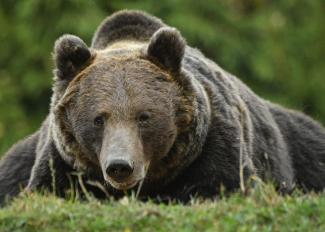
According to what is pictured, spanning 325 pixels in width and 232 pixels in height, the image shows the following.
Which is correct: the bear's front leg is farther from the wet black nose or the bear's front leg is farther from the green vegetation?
the green vegetation

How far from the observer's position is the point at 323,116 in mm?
25688

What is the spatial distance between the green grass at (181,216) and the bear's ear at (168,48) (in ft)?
6.53

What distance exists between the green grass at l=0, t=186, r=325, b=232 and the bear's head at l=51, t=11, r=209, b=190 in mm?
1194

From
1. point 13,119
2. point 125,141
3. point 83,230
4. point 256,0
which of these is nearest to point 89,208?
point 83,230

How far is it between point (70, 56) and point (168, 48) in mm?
748

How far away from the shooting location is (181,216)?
7.87 meters

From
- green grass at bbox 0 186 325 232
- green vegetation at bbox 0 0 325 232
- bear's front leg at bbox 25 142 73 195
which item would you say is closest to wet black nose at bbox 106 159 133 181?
green grass at bbox 0 186 325 232

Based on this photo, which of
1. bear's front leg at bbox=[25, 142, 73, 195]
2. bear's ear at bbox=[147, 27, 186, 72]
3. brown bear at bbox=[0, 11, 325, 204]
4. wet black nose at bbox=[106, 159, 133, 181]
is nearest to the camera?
wet black nose at bbox=[106, 159, 133, 181]

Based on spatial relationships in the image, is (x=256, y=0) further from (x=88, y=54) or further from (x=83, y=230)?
(x=83, y=230)

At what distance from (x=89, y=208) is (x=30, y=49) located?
1863cm

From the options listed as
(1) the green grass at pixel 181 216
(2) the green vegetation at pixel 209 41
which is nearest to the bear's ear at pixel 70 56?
(1) the green grass at pixel 181 216

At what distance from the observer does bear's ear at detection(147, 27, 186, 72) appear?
32.3 ft

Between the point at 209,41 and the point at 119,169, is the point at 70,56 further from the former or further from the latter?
the point at 209,41

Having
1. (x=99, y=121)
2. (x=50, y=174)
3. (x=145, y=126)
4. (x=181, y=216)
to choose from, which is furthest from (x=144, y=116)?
(x=181, y=216)
